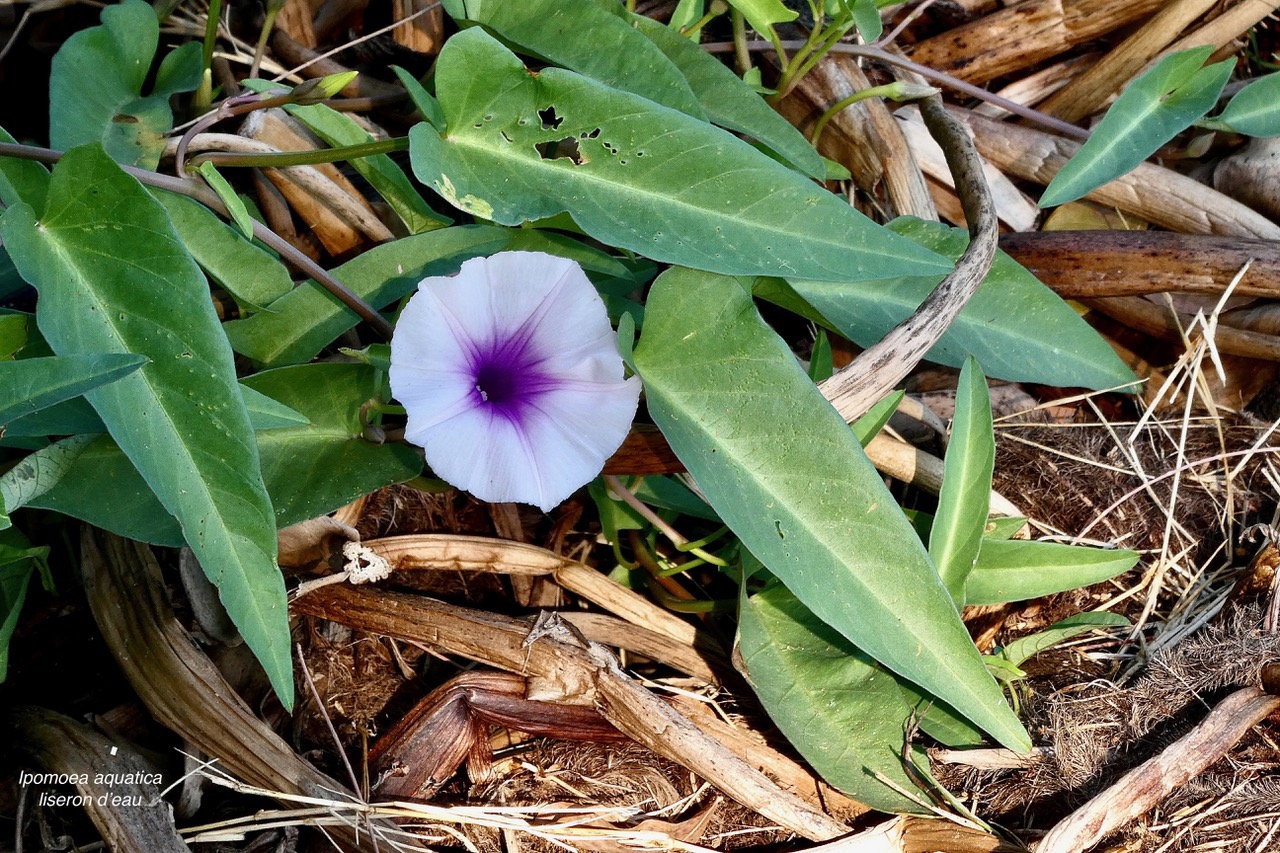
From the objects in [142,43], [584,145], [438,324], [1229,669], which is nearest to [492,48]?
[584,145]

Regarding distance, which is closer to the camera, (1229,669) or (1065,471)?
(1229,669)

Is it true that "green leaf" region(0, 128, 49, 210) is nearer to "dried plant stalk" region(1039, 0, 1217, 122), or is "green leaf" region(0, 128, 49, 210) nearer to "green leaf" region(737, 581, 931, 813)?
"green leaf" region(737, 581, 931, 813)

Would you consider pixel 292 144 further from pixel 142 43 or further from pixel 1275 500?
pixel 1275 500

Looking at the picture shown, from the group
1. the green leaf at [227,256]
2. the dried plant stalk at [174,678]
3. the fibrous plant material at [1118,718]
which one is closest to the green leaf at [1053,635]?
the fibrous plant material at [1118,718]

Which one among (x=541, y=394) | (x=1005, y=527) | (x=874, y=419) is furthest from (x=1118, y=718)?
(x=541, y=394)

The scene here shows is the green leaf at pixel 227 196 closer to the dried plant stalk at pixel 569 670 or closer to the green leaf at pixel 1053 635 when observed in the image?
the dried plant stalk at pixel 569 670

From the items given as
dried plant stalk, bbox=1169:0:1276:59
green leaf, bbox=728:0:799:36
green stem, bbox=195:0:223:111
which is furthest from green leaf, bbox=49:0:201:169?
dried plant stalk, bbox=1169:0:1276:59
